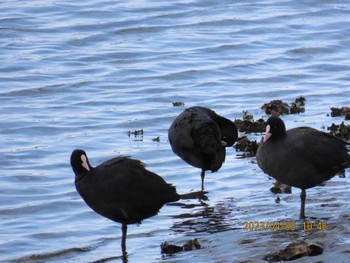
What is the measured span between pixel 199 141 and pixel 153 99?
5.97m

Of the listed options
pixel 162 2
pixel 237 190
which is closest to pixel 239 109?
pixel 237 190

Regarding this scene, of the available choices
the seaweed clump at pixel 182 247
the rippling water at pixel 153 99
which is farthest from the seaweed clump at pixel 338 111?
the seaweed clump at pixel 182 247

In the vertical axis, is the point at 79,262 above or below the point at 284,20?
below

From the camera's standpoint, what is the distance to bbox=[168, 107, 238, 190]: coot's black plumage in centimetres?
1162

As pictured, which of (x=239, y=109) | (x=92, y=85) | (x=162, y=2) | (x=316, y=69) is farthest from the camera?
(x=162, y=2)

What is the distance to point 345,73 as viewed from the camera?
19.0 m

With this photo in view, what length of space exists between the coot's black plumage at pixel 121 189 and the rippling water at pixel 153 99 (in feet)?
1.58

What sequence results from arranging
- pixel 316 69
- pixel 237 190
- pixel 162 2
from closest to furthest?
pixel 237 190, pixel 316 69, pixel 162 2

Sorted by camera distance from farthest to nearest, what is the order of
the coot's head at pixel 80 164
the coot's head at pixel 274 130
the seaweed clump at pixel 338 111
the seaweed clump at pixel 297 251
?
1. the seaweed clump at pixel 338 111
2. the coot's head at pixel 274 130
3. the coot's head at pixel 80 164
4. the seaweed clump at pixel 297 251

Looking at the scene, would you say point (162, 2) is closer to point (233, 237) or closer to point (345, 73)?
point (345, 73)

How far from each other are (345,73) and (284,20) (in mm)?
5807
